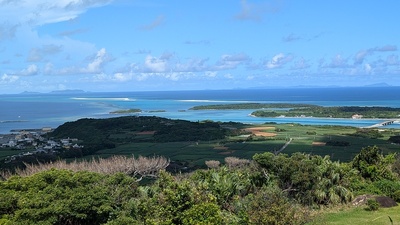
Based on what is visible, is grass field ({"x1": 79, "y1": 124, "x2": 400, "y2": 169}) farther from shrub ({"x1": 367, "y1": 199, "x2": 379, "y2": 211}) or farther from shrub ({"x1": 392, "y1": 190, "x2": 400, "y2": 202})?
shrub ({"x1": 367, "y1": 199, "x2": 379, "y2": 211})

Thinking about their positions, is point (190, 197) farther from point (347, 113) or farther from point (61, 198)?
point (347, 113)

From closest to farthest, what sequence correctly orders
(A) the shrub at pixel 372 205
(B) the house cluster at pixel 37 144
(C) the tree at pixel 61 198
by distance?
1. (C) the tree at pixel 61 198
2. (A) the shrub at pixel 372 205
3. (B) the house cluster at pixel 37 144

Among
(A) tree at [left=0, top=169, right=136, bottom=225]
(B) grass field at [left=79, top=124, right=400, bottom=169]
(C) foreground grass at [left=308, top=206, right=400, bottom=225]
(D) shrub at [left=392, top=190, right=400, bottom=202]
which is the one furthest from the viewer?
(B) grass field at [left=79, top=124, right=400, bottom=169]

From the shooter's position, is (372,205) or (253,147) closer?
(372,205)

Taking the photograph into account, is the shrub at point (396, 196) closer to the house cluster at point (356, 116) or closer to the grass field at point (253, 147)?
the grass field at point (253, 147)

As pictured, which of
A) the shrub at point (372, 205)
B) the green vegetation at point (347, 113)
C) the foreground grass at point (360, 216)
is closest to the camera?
the foreground grass at point (360, 216)

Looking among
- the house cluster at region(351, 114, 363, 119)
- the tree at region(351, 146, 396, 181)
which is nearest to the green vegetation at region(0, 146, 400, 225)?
the tree at region(351, 146, 396, 181)

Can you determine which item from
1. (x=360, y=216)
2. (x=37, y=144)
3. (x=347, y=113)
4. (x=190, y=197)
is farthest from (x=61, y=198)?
(x=347, y=113)

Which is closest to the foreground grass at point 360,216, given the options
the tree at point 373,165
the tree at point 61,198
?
the tree at point 373,165

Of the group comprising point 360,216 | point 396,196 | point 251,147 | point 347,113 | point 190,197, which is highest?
point 190,197
